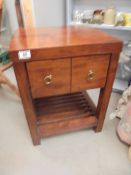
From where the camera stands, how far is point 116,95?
1510mm

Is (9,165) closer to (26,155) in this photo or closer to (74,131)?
(26,155)

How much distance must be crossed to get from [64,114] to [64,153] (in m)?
0.25

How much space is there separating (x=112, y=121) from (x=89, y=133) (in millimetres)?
224

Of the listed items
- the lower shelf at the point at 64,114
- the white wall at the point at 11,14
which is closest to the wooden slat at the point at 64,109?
the lower shelf at the point at 64,114

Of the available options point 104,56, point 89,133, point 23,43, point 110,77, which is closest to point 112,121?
point 89,133

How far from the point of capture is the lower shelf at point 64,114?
1011 mm

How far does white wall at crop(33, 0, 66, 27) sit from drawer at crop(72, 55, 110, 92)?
0.98 m

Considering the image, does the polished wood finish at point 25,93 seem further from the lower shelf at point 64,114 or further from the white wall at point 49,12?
the white wall at point 49,12

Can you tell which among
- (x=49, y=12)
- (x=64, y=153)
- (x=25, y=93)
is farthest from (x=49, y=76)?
(x=49, y=12)

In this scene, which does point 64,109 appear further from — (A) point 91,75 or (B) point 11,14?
(B) point 11,14

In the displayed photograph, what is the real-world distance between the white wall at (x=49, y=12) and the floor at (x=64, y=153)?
1019 millimetres

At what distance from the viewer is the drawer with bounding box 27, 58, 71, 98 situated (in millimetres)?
717

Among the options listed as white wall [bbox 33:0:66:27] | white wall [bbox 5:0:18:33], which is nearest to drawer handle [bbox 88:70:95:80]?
white wall [bbox 33:0:66:27]

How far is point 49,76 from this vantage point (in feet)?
2.47
